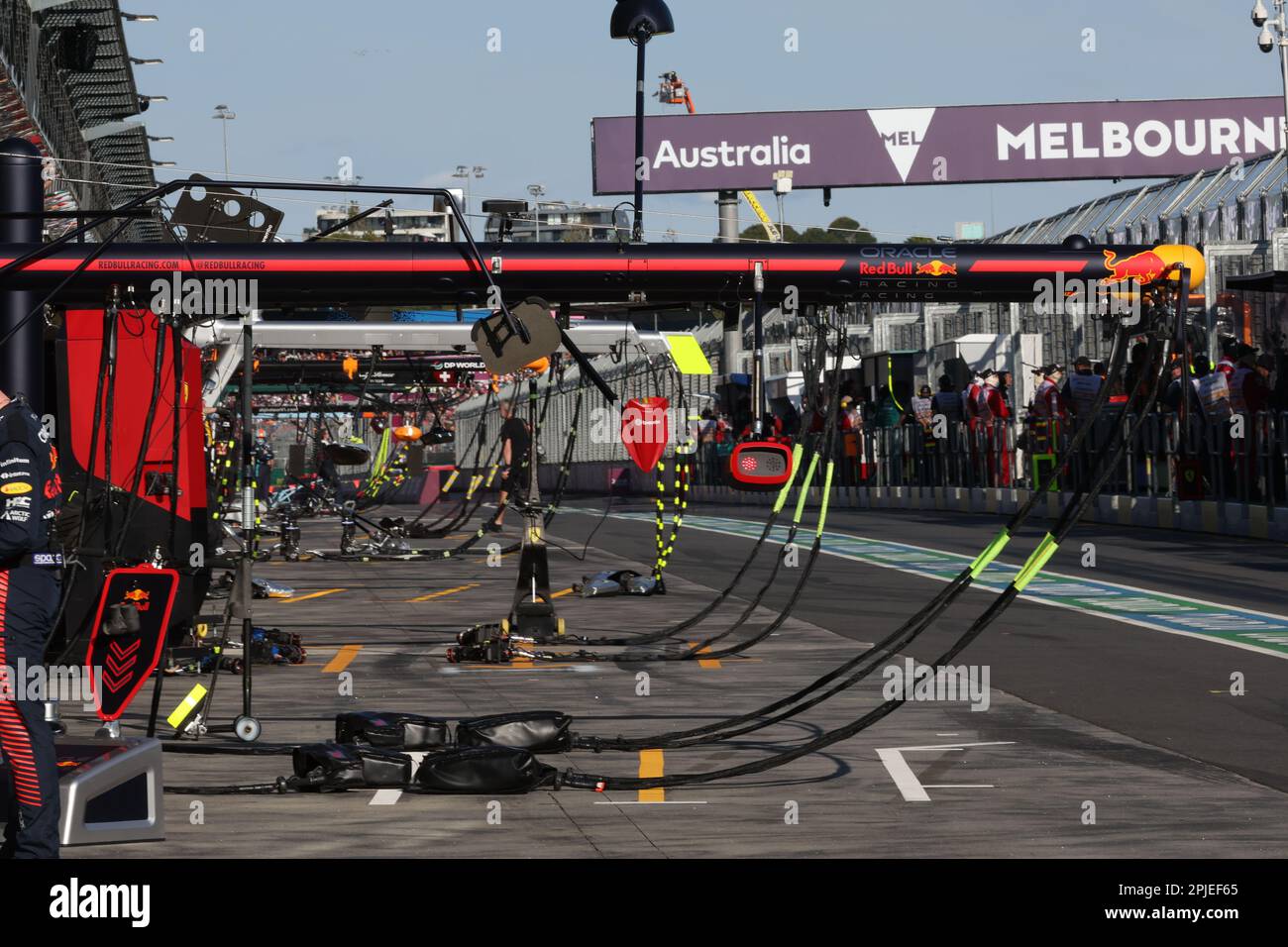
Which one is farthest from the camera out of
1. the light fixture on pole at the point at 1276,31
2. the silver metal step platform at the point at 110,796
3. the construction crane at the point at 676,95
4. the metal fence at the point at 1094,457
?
the construction crane at the point at 676,95

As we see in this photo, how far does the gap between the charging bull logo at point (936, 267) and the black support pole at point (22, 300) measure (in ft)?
16.1

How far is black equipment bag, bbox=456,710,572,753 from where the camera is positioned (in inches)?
389

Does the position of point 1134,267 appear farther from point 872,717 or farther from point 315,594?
point 315,594

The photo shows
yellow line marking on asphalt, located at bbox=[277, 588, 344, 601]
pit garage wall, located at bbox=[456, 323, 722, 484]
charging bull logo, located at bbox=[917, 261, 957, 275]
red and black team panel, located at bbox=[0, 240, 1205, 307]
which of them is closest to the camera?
red and black team panel, located at bbox=[0, 240, 1205, 307]

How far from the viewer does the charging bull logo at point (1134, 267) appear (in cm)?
1070

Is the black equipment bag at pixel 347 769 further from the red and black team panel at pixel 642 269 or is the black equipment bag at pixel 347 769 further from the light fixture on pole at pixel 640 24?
the light fixture on pole at pixel 640 24

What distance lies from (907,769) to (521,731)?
1978 mm

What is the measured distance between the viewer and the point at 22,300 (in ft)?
35.4

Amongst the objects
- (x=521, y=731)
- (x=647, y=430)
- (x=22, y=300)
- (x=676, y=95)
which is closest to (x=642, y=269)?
(x=521, y=731)

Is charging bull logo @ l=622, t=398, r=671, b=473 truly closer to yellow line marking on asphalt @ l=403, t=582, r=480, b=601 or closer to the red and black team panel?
yellow line marking on asphalt @ l=403, t=582, r=480, b=601

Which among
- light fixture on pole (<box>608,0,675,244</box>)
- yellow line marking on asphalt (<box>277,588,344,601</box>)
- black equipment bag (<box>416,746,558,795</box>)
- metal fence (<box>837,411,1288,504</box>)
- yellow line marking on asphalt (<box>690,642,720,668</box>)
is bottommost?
yellow line marking on asphalt (<box>277,588,344,601</box>)

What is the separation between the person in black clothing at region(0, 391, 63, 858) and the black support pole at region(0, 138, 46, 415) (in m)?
3.54

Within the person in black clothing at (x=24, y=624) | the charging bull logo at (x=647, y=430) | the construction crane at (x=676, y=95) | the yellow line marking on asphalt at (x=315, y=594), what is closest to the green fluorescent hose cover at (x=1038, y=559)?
the person in black clothing at (x=24, y=624)
